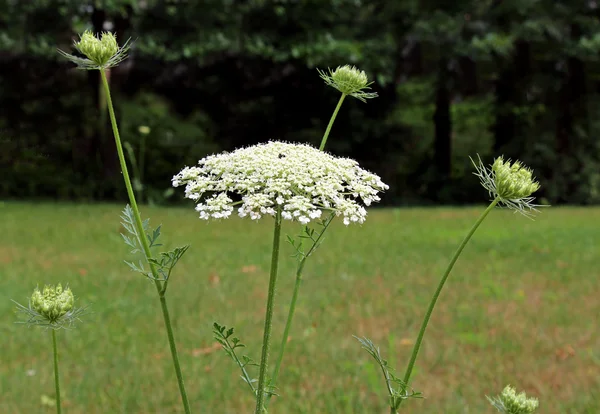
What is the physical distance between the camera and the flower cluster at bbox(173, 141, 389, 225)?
1.39 meters

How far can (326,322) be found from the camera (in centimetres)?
457

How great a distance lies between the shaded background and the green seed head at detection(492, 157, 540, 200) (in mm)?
10582

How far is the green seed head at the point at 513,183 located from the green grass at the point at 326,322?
2.00 m

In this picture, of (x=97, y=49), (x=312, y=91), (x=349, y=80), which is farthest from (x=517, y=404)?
(x=312, y=91)

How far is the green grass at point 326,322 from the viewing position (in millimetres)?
3410

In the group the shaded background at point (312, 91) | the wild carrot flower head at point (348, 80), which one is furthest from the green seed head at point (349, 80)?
the shaded background at point (312, 91)

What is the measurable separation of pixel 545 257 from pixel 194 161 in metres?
9.02

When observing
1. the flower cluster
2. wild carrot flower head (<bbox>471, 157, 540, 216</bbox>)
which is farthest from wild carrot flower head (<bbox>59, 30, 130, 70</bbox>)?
wild carrot flower head (<bbox>471, 157, 540, 216</bbox>)

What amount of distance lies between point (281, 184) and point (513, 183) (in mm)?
551

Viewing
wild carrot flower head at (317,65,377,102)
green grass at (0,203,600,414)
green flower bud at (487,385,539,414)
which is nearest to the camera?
green flower bud at (487,385,539,414)

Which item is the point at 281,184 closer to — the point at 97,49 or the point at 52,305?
the point at 97,49

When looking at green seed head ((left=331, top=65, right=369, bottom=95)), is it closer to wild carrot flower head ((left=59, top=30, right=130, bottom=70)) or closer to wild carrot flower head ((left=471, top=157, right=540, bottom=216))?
wild carrot flower head ((left=471, top=157, right=540, bottom=216))

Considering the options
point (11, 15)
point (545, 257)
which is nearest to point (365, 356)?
point (545, 257)

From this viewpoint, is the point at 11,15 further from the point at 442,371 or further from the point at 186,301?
the point at 442,371
